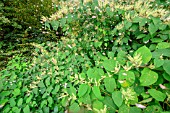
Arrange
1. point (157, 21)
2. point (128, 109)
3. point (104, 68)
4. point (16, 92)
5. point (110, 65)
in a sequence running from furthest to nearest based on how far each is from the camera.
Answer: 1. point (16, 92)
2. point (104, 68)
3. point (157, 21)
4. point (110, 65)
5. point (128, 109)

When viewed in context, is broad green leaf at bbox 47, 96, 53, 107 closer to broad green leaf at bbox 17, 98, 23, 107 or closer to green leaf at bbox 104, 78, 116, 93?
broad green leaf at bbox 17, 98, 23, 107

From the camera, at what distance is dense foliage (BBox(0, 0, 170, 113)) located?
76cm

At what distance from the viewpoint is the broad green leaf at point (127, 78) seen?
0.75m

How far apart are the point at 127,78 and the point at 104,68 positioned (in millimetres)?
698

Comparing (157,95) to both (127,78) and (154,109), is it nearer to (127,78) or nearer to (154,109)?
(154,109)

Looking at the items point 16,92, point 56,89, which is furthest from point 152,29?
point 16,92

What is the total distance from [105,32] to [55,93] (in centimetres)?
94

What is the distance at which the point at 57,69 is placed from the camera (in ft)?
6.37

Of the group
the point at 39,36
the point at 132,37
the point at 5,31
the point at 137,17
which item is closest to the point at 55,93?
the point at 132,37

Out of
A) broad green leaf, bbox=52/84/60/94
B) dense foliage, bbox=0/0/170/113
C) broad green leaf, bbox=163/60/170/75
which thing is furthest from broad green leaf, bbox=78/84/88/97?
broad green leaf, bbox=52/84/60/94

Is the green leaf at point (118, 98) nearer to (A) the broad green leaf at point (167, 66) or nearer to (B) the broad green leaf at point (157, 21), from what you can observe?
(A) the broad green leaf at point (167, 66)

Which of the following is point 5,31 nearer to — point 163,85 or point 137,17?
point 137,17

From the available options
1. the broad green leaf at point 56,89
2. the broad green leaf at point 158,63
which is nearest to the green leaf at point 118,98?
the broad green leaf at point 158,63

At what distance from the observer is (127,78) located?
0.75 meters
